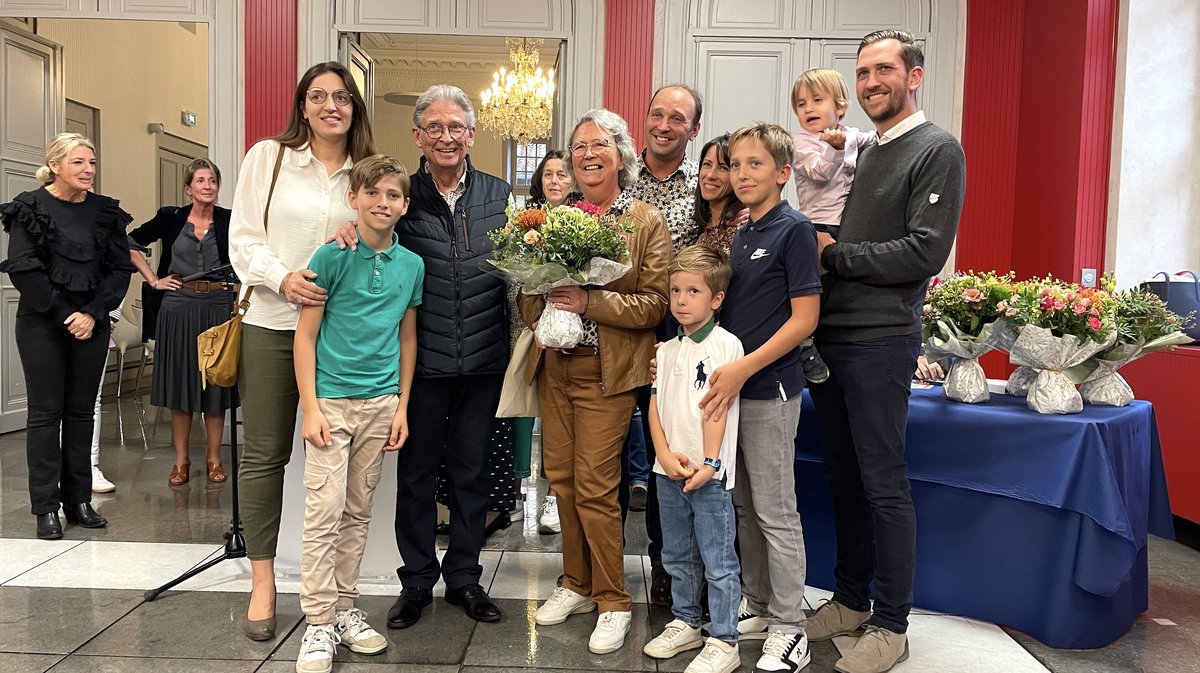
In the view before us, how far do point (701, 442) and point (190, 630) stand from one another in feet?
5.90

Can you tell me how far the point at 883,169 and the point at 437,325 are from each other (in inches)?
58.5

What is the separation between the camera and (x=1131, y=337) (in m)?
2.88

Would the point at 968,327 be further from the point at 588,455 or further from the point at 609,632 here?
the point at 609,632

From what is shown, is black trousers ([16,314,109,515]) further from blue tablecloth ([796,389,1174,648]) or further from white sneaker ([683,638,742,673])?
blue tablecloth ([796,389,1174,648])

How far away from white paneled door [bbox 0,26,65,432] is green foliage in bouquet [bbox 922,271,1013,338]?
629 cm

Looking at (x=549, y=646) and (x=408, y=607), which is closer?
(x=549, y=646)

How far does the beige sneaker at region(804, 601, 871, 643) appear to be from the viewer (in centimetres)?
276

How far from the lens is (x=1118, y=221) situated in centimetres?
498

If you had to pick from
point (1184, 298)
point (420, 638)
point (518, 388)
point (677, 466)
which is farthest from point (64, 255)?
point (1184, 298)

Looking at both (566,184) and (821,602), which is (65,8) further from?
(821,602)

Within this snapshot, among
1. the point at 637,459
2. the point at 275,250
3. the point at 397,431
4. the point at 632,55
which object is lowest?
the point at 637,459

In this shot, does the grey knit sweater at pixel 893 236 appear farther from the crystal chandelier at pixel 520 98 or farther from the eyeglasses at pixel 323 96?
the crystal chandelier at pixel 520 98

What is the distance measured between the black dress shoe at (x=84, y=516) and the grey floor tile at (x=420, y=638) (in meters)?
1.70

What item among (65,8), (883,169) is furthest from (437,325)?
(65,8)
